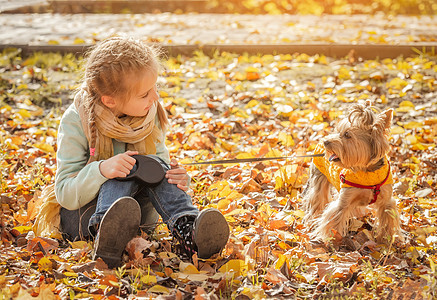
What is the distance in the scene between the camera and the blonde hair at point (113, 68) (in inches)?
125

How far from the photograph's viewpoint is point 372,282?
9.62 feet

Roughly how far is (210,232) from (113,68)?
1.09m

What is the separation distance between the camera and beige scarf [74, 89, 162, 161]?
10.7 feet

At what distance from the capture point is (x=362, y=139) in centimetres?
340

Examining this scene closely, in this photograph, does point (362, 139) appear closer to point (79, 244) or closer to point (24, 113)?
point (79, 244)

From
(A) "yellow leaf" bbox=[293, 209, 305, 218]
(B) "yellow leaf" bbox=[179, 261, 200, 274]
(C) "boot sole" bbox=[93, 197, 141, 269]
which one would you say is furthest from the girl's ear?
(A) "yellow leaf" bbox=[293, 209, 305, 218]

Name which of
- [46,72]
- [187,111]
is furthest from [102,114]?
[46,72]

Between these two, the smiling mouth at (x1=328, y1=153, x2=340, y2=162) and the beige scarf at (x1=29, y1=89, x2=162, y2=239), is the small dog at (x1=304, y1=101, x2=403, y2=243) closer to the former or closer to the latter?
the smiling mouth at (x1=328, y1=153, x2=340, y2=162)

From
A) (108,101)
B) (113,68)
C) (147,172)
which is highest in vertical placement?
(113,68)

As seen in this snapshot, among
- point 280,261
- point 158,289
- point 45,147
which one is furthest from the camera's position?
point 45,147

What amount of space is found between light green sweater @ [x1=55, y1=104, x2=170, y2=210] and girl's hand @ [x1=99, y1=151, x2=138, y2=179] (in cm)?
5

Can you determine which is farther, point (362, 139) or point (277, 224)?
point (277, 224)

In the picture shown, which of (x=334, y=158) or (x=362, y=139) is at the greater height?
(x=362, y=139)

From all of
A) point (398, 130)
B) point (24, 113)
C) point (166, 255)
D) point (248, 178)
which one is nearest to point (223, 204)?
point (248, 178)
